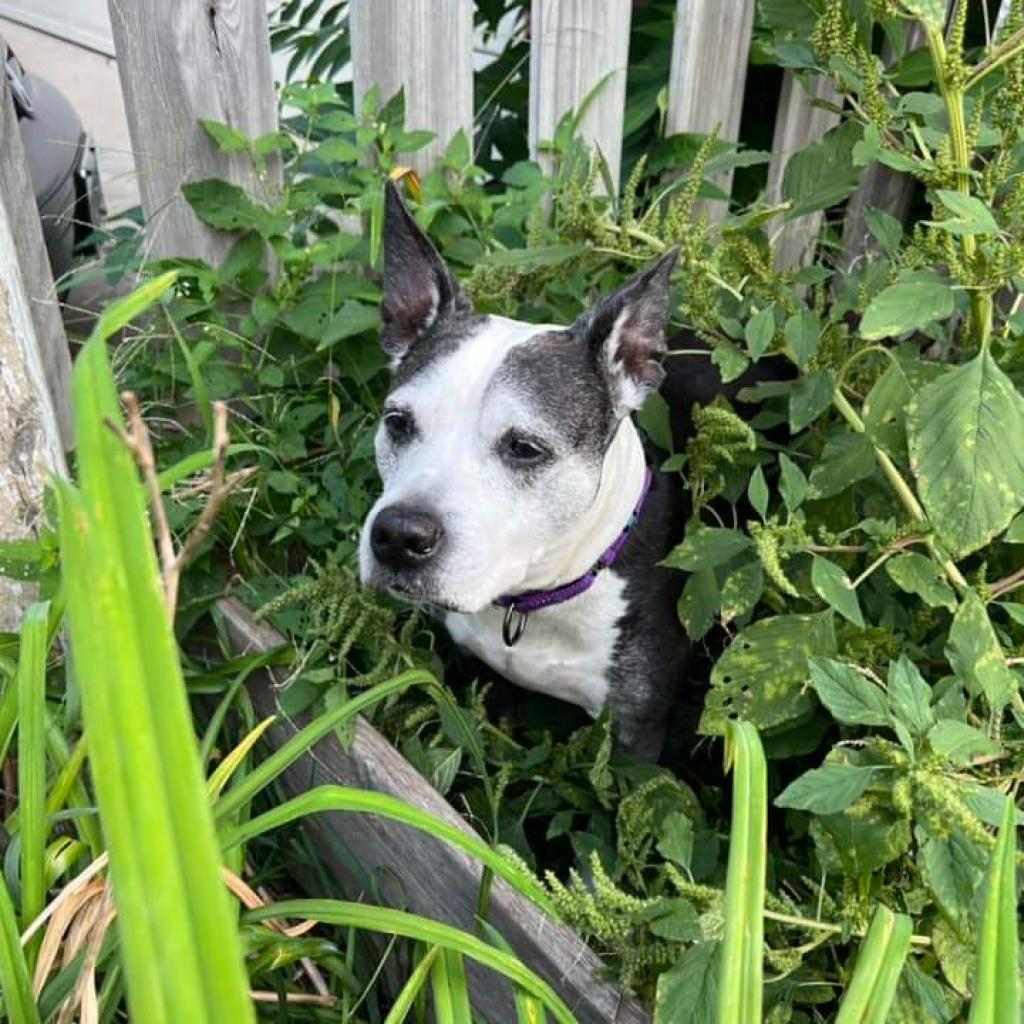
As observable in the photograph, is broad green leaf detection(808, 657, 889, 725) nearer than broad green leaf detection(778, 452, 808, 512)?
Yes

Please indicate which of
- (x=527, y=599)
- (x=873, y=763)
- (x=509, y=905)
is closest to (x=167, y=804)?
(x=873, y=763)

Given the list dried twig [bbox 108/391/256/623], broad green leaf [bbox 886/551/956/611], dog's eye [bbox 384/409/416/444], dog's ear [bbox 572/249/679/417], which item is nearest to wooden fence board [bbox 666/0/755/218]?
dog's ear [bbox 572/249/679/417]

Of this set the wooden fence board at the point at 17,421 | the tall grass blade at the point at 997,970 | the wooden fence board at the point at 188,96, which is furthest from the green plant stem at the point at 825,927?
the wooden fence board at the point at 188,96

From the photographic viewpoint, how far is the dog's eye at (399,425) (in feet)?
5.70

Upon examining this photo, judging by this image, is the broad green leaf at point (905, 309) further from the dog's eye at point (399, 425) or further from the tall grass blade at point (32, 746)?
the tall grass blade at point (32, 746)

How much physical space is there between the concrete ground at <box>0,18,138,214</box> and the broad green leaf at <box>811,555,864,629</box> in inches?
179

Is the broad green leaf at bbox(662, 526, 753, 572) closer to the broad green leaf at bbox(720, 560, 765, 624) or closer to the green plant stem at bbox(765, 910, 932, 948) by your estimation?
the broad green leaf at bbox(720, 560, 765, 624)

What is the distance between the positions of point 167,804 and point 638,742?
1563 mm

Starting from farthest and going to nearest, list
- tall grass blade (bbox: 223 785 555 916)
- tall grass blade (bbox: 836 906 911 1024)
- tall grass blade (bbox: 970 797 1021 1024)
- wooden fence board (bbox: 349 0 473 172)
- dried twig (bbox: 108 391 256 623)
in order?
wooden fence board (bbox: 349 0 473 172) → tall grass blade (bbox: 223 785 555 916) → tall grass blade (bbox: 836 906 911 1024) → tall grass blade (bbox: 970 797 1021 1024) → dried twig (bbox: 108 391 256 623)

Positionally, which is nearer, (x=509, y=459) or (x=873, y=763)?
(x=873, y=763)

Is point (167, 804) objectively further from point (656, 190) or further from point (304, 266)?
point (656, 190)

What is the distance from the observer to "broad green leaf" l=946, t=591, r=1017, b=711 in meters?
1.22

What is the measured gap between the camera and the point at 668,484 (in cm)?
206

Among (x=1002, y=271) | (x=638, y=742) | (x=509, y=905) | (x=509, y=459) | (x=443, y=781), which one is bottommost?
(x=638, y=742)
